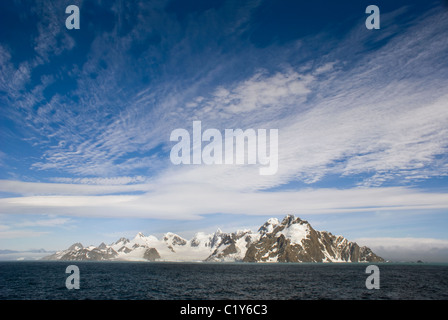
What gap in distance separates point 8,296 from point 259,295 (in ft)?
180

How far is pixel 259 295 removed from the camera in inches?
2352
